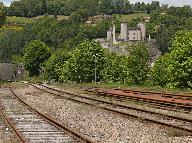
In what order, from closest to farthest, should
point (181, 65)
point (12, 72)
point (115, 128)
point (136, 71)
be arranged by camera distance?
point (115, 128) < point (181, 65) < point (136, 71) < point (12, 72)

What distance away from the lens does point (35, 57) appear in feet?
432

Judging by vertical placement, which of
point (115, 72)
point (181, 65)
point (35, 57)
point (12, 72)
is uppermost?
point (35, 57)

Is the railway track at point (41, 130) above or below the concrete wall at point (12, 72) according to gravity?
above

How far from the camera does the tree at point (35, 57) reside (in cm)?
12862

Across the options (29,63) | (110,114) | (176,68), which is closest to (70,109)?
(110,114)

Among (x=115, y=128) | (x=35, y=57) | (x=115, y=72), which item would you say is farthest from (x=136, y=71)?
(x=115, y=128)

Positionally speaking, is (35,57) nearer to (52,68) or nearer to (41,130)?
(52,68)

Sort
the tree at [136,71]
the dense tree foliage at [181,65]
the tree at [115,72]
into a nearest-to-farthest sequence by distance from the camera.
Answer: the dense tree foliage at [181,65]
the tree at [136,71]
the tree at [115,72]

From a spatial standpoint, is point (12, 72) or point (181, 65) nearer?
point (181, 65)

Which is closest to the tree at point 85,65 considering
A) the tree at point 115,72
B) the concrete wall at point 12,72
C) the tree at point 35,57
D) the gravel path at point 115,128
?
the tree at point 115,72

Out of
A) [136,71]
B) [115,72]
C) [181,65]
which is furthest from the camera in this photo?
[115,72]

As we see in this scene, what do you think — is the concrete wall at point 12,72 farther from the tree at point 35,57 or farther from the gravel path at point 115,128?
the gravel path at point 115,128

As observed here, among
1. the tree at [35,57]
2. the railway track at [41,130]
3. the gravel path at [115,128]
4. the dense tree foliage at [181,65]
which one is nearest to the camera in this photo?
the railway track at [41,130]

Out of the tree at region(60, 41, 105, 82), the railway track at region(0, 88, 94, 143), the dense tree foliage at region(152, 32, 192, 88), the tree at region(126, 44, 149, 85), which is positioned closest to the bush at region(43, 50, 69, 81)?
the tree at region(60, 41, 105, 82)
